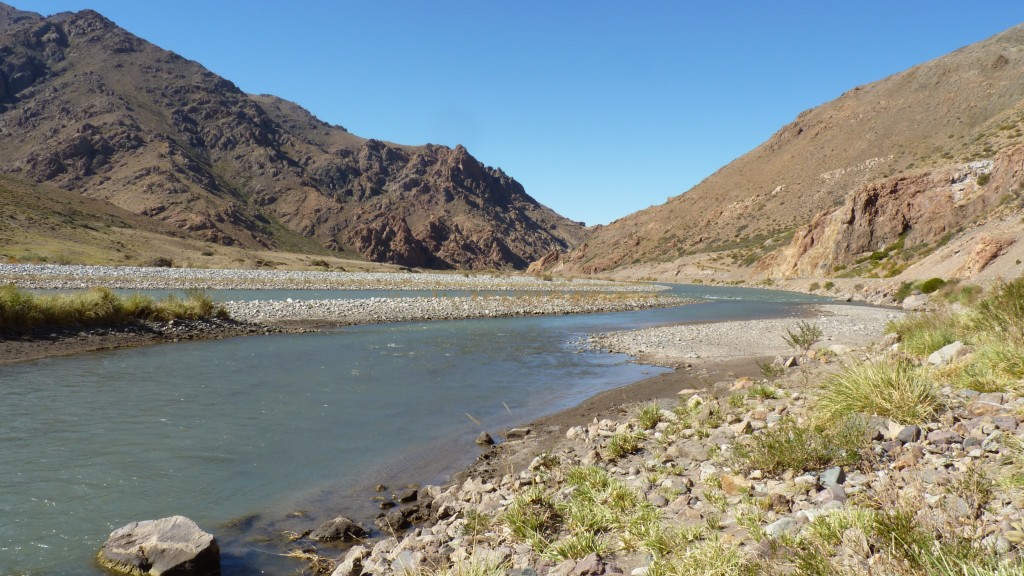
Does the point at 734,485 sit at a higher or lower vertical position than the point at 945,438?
lower

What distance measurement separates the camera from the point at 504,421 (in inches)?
414

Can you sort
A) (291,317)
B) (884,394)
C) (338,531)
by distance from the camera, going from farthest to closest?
(291,317)
(338,531)
(884,394)

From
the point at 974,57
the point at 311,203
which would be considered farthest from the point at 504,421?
the point at 311,203

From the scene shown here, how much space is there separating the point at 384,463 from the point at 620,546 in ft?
16.3

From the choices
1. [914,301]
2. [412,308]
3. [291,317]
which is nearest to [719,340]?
[412,308]

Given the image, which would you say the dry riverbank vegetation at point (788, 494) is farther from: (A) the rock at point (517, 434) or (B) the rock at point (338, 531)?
(A) the rock at point (517, 434)

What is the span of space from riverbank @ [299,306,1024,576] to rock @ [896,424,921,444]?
2 centimetres

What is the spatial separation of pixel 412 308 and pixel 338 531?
25.7m

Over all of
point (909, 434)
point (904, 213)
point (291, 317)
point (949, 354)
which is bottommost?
point (291, 317)

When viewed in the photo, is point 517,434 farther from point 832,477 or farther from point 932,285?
point 932,285

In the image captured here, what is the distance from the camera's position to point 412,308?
31.2 meters

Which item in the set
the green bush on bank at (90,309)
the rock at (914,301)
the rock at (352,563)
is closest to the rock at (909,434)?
the rock at (352,563)

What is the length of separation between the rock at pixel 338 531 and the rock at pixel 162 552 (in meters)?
0.99

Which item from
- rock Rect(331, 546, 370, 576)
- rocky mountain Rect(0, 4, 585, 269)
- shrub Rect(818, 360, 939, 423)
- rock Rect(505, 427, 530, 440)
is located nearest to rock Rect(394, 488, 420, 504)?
rock Rect(331, 546, 370, 576)
